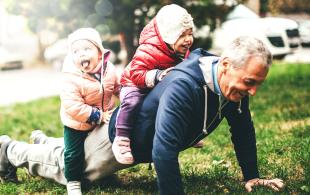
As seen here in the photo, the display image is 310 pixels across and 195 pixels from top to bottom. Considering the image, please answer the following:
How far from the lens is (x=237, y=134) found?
362 centimetres

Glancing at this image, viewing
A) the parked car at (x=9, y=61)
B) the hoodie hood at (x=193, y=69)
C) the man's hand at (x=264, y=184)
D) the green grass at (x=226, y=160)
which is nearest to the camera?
the hoodie hood at (x=193, y=69)

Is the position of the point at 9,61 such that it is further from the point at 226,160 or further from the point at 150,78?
the point at 150,78

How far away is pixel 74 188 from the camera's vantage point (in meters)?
3.96

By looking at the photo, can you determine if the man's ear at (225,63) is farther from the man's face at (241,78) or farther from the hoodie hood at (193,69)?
the hoodie hood at (193,69)

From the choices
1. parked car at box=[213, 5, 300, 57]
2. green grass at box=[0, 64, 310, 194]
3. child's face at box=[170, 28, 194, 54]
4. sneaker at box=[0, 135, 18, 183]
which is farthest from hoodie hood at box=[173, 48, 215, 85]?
parked car at box=[213, 5, 300, 57]

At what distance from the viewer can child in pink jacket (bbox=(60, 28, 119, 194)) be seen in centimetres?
381

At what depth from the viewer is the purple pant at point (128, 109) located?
347 cm

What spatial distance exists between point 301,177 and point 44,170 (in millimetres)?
2126

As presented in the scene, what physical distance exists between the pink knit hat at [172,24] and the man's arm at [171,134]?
1.75 ft

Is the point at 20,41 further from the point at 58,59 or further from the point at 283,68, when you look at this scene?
the point at 283,68

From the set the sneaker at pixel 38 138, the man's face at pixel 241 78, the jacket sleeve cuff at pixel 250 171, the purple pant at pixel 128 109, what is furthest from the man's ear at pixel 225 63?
the sneaker at pixel 38 138

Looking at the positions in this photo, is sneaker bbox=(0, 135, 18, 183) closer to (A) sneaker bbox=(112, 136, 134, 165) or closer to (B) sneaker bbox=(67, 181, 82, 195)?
(B) sneaker bbox=(67, 181, 82, 195)

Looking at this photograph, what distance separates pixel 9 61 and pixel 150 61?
74.5 feet

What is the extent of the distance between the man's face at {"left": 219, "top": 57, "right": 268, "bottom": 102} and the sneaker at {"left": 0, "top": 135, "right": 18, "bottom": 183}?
7.53 feet
